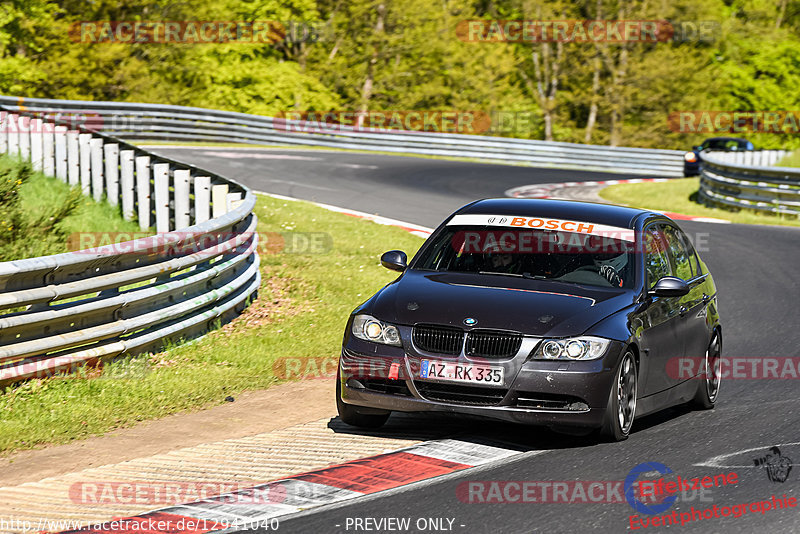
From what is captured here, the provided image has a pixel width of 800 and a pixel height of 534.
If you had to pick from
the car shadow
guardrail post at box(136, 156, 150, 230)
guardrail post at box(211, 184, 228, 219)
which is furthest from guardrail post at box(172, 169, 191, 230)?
the car shadow

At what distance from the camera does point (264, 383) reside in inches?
371

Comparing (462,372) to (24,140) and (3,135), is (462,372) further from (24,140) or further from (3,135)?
(3,135)

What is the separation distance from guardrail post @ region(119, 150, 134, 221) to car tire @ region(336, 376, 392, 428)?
9143 millimetres

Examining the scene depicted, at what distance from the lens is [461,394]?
7102mm

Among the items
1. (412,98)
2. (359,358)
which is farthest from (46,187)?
(412,98)

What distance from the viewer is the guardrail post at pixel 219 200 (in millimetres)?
13812

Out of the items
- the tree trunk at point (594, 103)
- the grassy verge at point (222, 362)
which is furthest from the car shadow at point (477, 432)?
the tree trunk at point (594, 103)

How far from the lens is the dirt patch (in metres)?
6.93

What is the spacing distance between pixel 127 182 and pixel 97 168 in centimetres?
100

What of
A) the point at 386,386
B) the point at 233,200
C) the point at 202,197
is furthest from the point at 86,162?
the point at 386,386

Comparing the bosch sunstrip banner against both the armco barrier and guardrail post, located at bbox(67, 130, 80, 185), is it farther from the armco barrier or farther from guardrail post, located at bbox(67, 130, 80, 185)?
guardrail post, located at bbox(67, 130, 80, 185)

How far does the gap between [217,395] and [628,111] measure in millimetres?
53278

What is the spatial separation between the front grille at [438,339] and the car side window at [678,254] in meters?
2.49

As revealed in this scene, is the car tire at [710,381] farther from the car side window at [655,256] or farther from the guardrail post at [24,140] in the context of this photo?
the guardrail post at [24,140]
